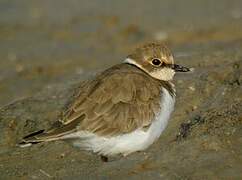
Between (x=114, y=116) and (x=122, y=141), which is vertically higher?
(x=114, y=116)

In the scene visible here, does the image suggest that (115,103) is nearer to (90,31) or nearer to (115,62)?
(115,62)

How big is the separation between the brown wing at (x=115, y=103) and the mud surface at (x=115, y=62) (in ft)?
1.13

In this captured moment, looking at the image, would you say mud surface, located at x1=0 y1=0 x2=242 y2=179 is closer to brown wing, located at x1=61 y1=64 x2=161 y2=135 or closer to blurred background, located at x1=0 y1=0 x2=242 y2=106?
blurred background, located at x1=0 y1=0 x2=242 y2=106

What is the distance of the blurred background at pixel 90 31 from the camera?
510 inches

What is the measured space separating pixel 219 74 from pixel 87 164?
8.84 ft

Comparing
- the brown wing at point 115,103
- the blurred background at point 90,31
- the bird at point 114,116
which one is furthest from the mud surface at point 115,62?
the brown wing at point 115,103

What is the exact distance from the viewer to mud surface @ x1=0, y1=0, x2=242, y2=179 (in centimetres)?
696

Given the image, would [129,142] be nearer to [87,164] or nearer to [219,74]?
[87,164]

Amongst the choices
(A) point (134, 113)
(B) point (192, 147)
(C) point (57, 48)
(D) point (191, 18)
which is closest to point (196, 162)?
(B) point (192, 147)

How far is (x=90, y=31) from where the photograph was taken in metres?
15.0

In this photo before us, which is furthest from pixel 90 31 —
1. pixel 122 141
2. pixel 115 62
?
pixel 122 141

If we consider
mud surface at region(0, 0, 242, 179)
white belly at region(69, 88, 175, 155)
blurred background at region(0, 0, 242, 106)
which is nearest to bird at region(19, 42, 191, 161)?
white belly at region(69, 88, 175, 155)

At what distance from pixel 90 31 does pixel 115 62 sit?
2.42 m

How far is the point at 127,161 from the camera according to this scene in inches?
276
